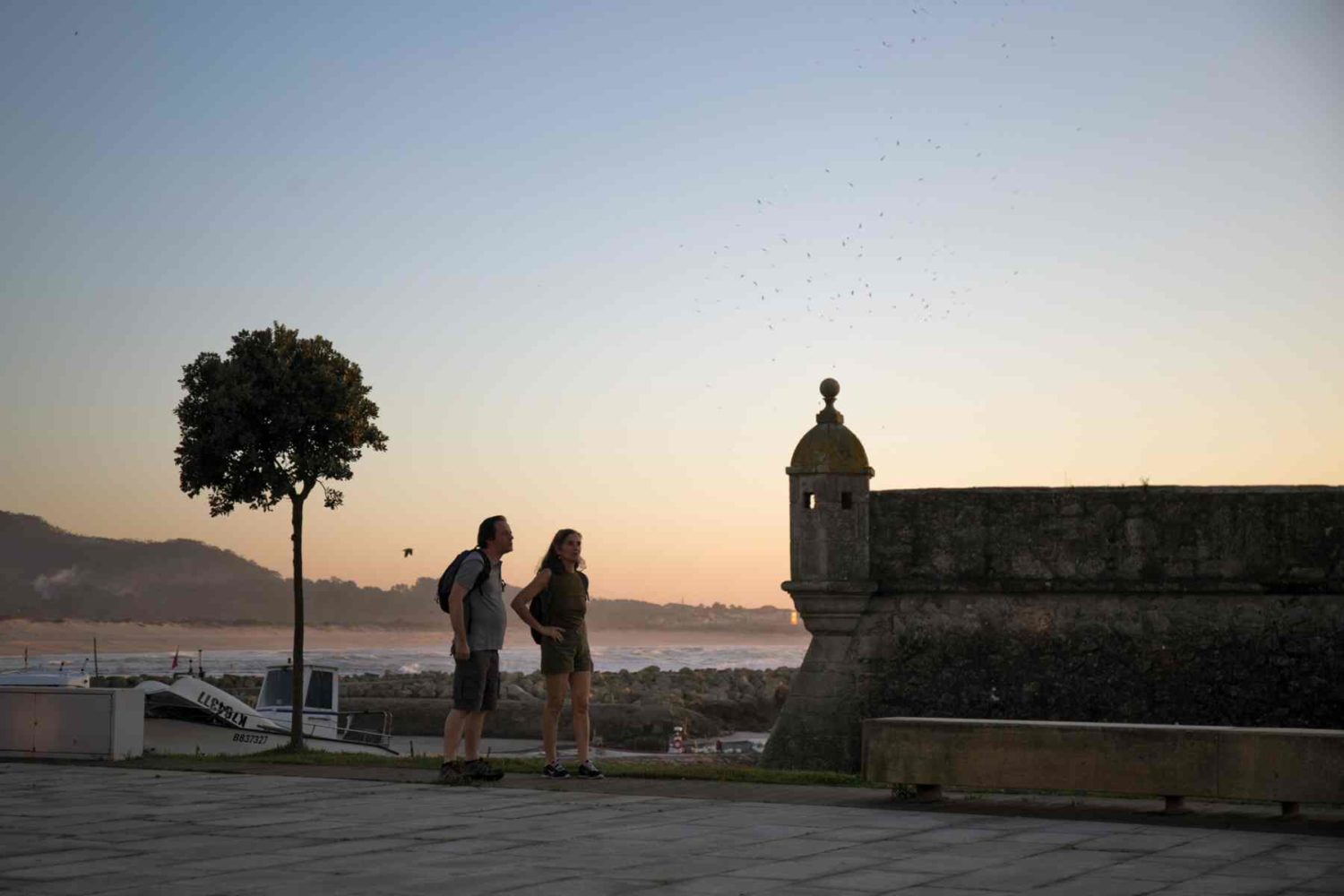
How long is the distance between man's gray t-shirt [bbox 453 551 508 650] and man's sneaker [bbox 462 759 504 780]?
78cm

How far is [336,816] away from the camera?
8531 mm

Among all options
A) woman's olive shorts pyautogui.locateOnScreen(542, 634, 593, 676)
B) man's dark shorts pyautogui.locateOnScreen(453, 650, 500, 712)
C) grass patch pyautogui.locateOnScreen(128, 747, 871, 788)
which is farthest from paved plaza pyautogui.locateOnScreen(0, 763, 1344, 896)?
grass patch pyautogui.locateOnScreen(128, 747, 871, 788)

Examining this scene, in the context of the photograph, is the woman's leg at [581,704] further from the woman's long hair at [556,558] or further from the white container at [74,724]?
the white container at [74,724]

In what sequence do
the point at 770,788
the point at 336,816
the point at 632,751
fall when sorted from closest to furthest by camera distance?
the point at 336,816 < the point at 770,788 < the point at 632,751

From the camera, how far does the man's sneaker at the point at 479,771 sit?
1041 cm

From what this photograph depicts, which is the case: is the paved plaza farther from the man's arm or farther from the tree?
the tree

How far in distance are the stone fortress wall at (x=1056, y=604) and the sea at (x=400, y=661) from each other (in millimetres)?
48873

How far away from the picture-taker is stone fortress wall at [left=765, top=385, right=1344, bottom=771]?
13609 mm

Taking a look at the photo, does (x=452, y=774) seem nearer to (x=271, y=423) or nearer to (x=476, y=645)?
(x=476, y=645)

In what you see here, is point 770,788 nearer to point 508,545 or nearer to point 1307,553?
point 508,545

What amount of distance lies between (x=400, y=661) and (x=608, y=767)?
90.8m

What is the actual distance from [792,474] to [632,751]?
709 inches

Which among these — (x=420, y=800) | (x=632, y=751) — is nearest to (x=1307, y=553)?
(x=420, y=800)

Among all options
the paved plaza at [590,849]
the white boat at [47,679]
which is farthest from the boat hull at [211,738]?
the paved plaza at [590,849]
